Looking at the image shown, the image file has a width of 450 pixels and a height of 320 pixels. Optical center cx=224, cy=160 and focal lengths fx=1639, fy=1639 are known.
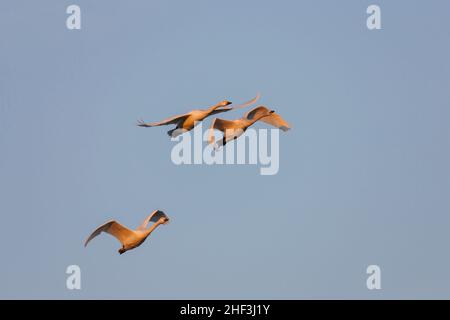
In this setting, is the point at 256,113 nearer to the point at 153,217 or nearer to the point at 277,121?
the point at 277,121

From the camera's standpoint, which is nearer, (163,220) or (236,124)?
(163,220)

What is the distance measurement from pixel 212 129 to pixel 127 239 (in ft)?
14.5

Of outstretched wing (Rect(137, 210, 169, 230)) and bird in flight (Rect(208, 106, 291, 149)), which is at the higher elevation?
bird in flight (Rect(208, 106, 291, 149))

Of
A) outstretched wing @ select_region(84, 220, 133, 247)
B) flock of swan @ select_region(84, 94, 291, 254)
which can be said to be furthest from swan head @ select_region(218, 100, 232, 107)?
outstretched wing @ select_region(84, 220, 133, 247)

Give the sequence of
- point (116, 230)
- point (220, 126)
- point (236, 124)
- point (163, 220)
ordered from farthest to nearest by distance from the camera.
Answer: point (236, 124) < point (220, 126) < point (163, 220) < point (116, 230)

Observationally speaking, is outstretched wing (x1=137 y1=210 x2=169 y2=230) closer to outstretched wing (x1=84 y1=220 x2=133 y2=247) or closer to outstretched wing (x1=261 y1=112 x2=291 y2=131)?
outstretched wing (x1=84 y1=220 x2=133 y2=247)

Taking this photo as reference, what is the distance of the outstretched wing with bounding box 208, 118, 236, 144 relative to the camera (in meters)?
51.4

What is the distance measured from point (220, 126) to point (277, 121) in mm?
2960

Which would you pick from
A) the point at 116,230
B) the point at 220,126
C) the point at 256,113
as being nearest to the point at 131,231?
the point at 116,230

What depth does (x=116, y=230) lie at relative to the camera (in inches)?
1976

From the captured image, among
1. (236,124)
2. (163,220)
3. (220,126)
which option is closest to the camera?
(163,220)
